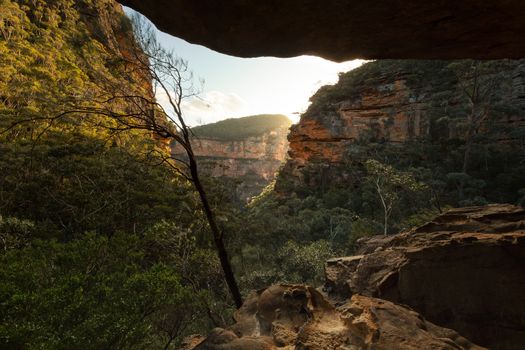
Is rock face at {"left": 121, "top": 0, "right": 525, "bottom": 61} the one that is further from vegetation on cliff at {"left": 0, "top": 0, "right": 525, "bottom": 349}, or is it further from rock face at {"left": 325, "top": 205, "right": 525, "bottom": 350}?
rock face at {"left": 325, "top": 205, "right": 525, "bottom": 350}

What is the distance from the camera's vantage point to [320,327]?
3.92 meters

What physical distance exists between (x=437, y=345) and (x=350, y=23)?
12.4 feet

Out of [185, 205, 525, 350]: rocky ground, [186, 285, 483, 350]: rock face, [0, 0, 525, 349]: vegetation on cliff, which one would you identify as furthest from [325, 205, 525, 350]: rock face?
[0, 0, 525, 349]: vegetation on cliff

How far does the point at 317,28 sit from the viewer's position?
390 cm

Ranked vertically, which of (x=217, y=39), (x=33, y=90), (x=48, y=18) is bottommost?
(x=217, y=39)

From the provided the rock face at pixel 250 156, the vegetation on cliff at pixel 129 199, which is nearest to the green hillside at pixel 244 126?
the rock face at pixel 250 156

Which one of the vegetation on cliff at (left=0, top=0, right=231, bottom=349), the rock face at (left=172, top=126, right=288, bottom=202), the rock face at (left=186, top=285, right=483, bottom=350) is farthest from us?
the rock face at (left=172, top=126, right=288, bottom=202)

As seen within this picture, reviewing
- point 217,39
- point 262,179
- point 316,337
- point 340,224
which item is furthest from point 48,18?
point 262,179

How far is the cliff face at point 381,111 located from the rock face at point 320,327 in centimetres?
3379

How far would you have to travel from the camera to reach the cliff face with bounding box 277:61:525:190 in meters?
34.5

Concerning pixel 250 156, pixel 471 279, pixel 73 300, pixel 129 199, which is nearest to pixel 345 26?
pixel 73 300

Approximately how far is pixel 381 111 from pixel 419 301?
38.7m

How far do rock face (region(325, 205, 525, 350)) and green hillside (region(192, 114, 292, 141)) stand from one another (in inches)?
4000

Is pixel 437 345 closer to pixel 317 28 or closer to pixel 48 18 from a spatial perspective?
pixel 317 28
